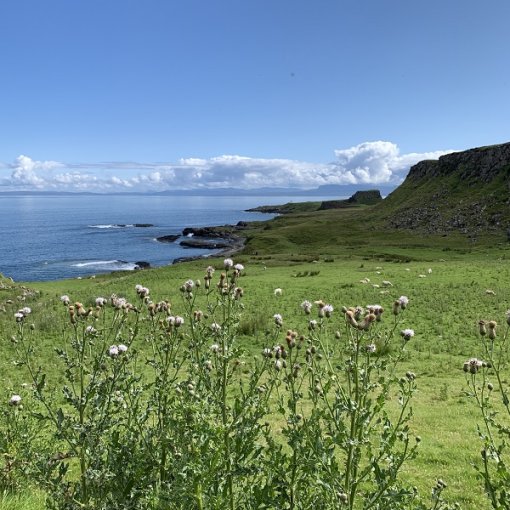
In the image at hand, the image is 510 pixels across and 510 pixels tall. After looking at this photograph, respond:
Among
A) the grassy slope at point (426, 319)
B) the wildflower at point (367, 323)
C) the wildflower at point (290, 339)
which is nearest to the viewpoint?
the wildflower at point (367, 323)

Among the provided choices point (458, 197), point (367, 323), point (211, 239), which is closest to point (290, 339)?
point (367, 323)

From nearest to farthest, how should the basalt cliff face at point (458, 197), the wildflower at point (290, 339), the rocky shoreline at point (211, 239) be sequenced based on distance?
the wildflower at point (290, 339)
the basalt cliff face at point (458, 197)
the rocky shoreline at point (211, 239)

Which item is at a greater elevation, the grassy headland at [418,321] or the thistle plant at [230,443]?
the thistle plant at [230,443]

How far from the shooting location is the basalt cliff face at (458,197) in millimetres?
90938

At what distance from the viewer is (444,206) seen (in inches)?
4262

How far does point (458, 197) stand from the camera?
360ft

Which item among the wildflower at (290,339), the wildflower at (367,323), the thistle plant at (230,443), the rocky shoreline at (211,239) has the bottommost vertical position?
the rocky shoreline at (211,239)

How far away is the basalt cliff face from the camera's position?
90.9 metres

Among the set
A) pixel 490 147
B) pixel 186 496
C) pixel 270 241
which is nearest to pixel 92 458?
pixel 186 496

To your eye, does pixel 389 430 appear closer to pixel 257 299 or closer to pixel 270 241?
pixel 257 299

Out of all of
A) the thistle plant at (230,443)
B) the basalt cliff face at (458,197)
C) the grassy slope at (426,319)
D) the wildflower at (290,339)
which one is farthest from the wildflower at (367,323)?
the basalt cliff face at (458,197)

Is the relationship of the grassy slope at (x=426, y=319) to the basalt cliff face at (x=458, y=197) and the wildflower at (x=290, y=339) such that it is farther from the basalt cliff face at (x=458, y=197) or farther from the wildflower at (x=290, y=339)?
the basalt cliff face at (x=458, y=197)

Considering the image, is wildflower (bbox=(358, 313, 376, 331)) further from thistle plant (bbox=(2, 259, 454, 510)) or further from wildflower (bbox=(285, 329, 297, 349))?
wildflower (bbox=(285, 329, 297, 349))

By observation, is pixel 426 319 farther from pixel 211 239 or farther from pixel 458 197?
pixel 211 239
